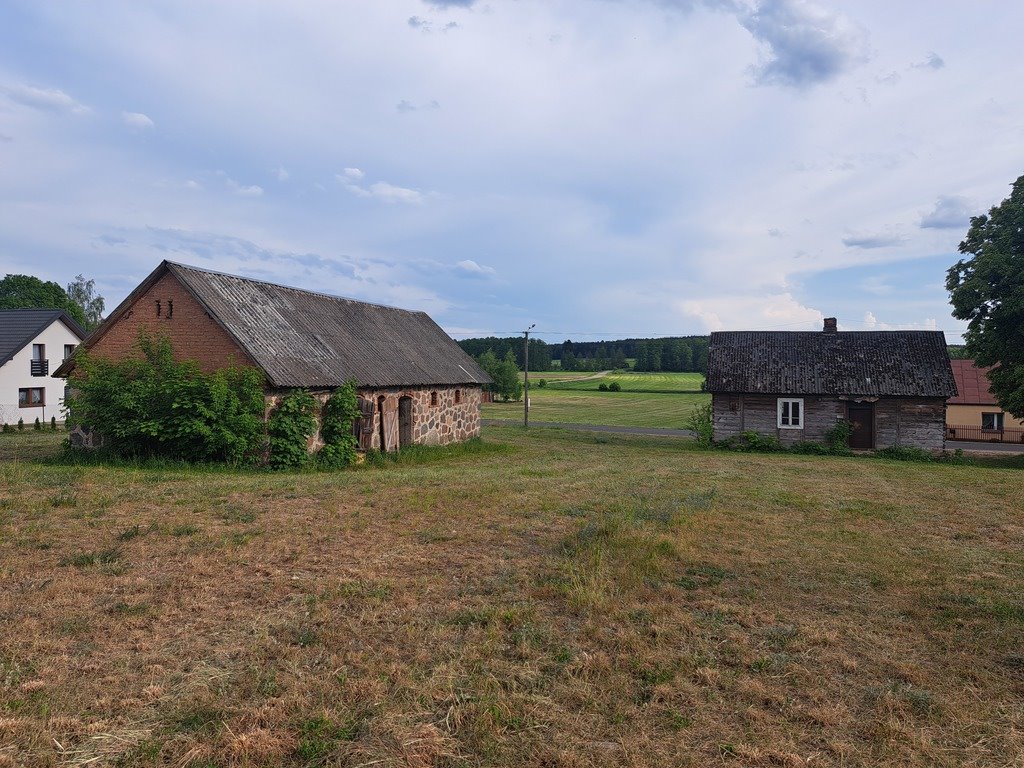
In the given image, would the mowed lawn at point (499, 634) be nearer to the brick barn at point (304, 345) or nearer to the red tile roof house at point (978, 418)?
the brick barn at point (304, 345)

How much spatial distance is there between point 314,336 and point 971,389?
3965 cm

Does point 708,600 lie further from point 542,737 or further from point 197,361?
point 197,361

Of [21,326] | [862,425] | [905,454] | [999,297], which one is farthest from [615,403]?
[21,326]

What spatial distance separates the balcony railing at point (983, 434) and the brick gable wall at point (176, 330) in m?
40.2

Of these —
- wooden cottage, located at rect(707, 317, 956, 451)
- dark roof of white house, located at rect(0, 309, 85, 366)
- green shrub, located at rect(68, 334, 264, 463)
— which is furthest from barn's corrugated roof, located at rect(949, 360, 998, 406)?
dark roof of white house, located at rect(0, 309, 85, 366)

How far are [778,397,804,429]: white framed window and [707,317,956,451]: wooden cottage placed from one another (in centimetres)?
4

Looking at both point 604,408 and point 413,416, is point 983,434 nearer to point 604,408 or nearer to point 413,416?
point 604,408

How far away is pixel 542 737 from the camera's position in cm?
423

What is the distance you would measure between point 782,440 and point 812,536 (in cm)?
1954

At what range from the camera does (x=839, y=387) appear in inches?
1091

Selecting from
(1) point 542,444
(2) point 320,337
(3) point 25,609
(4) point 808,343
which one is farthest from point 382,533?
(4) point 808,343

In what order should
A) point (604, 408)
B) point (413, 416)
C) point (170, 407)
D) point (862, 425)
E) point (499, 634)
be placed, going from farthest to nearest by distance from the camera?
point (604, 408), point (862, 425), point (413, 416), point (170, 407), point (499, 634)

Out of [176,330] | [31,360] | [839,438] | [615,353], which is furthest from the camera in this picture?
[615,353]

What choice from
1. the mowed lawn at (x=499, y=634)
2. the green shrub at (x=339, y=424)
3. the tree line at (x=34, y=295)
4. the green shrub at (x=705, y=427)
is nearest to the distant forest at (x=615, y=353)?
the tree line at (x=34, y=295)
